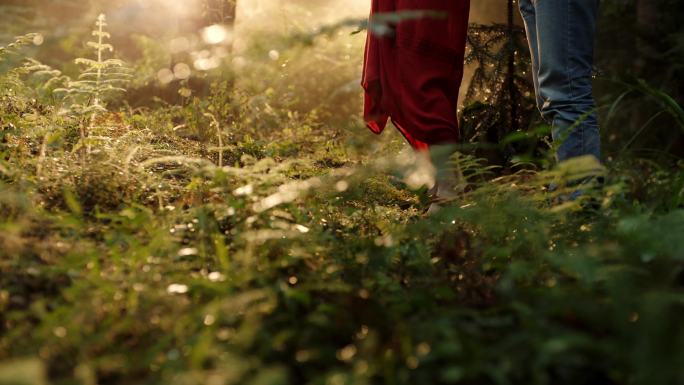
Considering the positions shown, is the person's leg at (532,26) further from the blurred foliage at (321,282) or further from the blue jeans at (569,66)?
the blurred foliage at (321,282)

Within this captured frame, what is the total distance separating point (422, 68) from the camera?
11.7 ft

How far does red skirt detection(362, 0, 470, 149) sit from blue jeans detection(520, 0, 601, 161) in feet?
1.61

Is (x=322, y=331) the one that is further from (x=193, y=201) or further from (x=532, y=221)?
(x=193, y=201)

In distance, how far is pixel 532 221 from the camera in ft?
7.45

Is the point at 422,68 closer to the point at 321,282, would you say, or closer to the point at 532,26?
the point at 532,26

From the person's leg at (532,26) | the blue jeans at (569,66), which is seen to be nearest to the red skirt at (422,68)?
the person's leg at (532,26)

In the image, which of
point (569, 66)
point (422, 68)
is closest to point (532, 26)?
point (569, 66)

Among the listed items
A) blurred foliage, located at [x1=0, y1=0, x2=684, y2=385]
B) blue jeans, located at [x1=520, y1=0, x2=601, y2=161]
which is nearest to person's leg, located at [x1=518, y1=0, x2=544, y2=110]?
blue jeans, located at [x1=520, y1=0, x2=601, y2=161]

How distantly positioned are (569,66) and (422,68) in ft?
2.51

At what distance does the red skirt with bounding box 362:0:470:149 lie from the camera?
3.54 metres

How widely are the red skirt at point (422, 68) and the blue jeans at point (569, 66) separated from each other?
19.3 inches

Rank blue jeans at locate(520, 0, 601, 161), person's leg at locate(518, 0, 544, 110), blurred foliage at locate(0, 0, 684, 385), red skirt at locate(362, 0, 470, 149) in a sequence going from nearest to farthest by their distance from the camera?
blurred foliage at locate(0, 0, 684, 385), blue jeans at locate(520, 0, 601, 161), red skirt at locate(362, 0, 470, 149), person's leg at locate(518, 0, 544, 110)

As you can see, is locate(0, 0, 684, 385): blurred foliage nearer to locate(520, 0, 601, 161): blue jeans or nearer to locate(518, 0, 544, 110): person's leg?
locate(520, 0, 601, 161): blue jeans

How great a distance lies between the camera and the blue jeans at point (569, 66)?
3281mm
